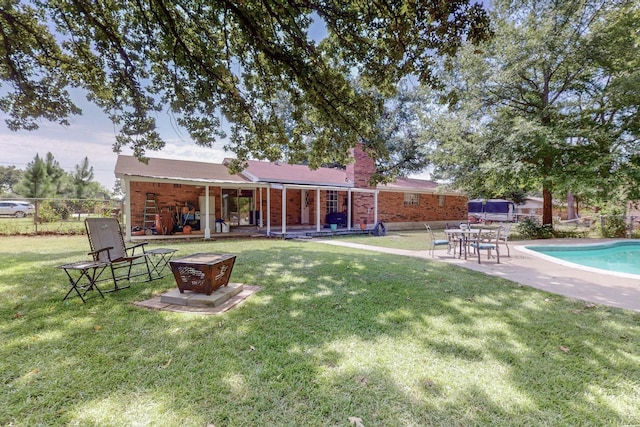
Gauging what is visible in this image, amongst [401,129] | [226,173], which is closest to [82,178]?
[226,173]

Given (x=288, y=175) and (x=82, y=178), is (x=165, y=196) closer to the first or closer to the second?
(x=288, y=175)

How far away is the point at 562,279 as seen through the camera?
20.7 ft

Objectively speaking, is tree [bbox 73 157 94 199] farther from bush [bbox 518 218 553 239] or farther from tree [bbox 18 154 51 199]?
bush [bbox 518 218 553 239]

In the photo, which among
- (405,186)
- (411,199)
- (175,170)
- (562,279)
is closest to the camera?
(562,279)

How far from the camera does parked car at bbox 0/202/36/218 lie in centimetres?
2277

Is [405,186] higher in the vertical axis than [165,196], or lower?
higher

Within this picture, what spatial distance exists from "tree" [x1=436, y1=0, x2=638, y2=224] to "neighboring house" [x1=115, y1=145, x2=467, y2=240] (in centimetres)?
520

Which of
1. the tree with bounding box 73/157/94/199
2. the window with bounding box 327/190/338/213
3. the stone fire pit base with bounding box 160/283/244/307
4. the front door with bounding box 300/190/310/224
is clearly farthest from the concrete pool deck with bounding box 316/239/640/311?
the tree with bounding box 73/157/94/199

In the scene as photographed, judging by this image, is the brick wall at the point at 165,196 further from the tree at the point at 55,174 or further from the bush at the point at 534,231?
the tree at the point at 55,174

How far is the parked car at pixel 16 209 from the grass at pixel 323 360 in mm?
26065

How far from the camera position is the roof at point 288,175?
15211mm

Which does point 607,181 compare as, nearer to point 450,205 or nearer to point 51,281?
point 450,205

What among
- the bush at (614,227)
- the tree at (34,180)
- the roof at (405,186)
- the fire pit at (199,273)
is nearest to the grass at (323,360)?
the fire pit at (199,273)

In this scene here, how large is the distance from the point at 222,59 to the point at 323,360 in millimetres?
7651
